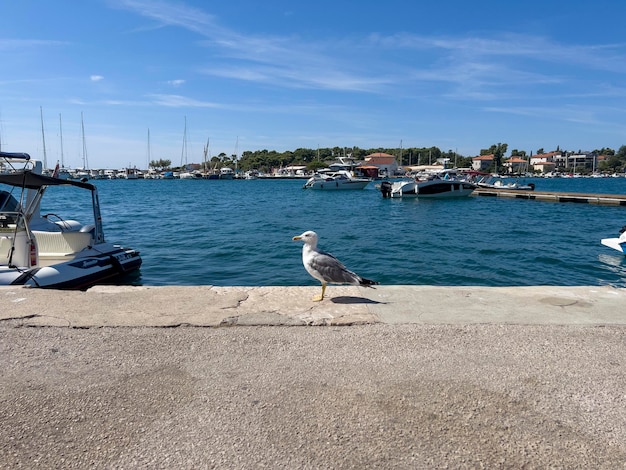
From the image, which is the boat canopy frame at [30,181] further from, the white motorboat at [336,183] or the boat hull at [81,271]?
the white motorboat at [336,183]

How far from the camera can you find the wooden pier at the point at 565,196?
1659 inches

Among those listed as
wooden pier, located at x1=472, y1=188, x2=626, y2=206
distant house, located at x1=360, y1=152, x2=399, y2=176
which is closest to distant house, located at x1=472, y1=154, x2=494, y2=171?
distant house, located at x1=360, y1=152, x2=399, y2=176

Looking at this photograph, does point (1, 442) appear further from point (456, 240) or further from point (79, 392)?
point (456, 240)

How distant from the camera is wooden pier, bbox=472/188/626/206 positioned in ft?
138

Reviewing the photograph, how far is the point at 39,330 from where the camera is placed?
15.1 ft

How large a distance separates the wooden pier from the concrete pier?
143 feet

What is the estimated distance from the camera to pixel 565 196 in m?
46.2

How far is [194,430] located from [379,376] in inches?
58.6

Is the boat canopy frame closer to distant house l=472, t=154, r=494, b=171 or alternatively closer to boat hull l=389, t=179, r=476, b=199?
boat hull l=389, t=179, r=476, b=199

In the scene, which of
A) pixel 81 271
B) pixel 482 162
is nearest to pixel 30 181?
pixel 81 271

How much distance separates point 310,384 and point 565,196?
49.8m

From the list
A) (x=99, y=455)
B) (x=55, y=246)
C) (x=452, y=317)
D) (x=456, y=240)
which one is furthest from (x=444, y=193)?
(x=99, y=455)

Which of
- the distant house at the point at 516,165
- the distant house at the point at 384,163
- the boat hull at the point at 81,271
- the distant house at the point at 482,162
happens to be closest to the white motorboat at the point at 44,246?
the boat hull at the point at 81,271

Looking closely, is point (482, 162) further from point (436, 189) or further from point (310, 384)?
point (310, 384)
